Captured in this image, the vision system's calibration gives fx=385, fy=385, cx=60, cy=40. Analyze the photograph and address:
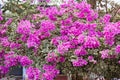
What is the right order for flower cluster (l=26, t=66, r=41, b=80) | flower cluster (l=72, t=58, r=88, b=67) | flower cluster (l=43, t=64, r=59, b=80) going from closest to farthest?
flower cluster (l=72, t=58, r=88, b=67)
flower cluster (l=43, t=64, r=59, b=80)
flower cluster (l=26, t=66, r=41, b=80)

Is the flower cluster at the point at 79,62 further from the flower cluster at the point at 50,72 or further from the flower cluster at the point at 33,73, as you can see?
the flower cluster at the point at 33,73

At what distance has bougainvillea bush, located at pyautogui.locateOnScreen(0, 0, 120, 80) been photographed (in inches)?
222

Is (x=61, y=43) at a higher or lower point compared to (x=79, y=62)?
higher

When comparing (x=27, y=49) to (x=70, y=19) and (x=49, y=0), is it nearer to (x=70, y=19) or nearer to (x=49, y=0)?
(x=70, y=19)

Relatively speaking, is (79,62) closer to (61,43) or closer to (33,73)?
(61,43)

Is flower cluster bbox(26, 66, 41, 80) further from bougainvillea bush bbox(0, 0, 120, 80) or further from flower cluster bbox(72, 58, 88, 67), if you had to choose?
flower cluster bbox(72, 58, 88, 67)

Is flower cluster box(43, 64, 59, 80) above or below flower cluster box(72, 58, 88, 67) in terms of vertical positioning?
below

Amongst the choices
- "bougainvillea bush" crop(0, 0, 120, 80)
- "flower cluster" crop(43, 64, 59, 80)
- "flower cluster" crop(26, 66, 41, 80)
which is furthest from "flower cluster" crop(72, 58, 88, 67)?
"flower cluster" crop(26, 66, 41, 80)

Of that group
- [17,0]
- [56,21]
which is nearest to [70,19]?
[56,21]

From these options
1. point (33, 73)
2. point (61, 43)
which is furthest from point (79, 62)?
point (33, 73)

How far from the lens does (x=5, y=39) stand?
21.2 ft

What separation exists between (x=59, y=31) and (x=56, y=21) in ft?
0.63

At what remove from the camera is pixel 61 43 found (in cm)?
580

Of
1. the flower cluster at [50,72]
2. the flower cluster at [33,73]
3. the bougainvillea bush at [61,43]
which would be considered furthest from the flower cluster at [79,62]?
the flower cluster at [33,73]
